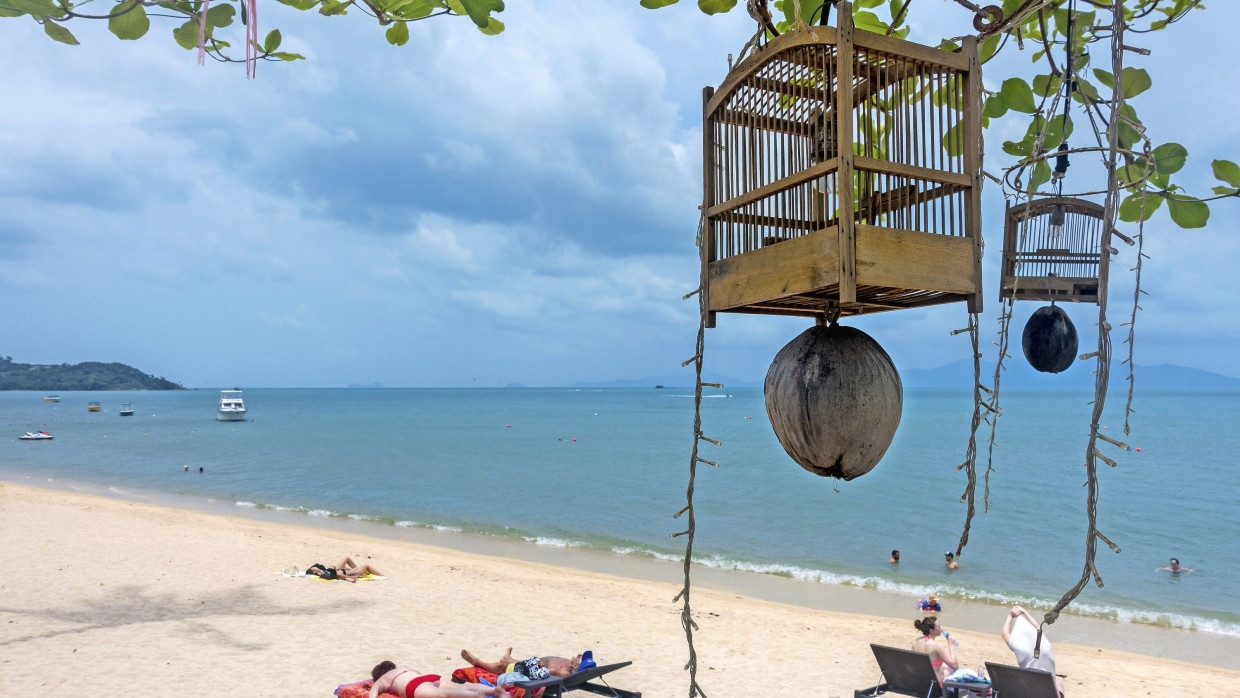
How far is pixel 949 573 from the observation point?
17453 millimetres

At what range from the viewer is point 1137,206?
2217mm

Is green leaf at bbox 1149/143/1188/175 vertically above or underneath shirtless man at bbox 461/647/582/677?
above

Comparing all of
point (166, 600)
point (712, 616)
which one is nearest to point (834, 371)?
point (712, 616)

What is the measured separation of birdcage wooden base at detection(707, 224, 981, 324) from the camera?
1353mm

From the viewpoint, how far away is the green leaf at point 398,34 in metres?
2.16

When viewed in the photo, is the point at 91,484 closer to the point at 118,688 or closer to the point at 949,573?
the point at 118,688

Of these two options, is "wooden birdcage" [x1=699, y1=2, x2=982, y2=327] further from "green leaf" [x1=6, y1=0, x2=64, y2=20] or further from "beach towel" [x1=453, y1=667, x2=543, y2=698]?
"beach towel" [x1=453, y1=667, x2=543, y2=698]

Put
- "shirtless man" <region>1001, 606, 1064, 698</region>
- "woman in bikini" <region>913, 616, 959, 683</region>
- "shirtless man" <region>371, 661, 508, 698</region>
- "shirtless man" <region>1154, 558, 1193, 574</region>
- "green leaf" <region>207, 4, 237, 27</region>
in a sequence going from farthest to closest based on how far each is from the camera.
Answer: "shirtless man" <region>1154, 558, 1193, 574</region> → "woman in bikini" <region>913, 616, 959, 683</region> → "shirtless man" <region>371, 661, 508, 698</region> → "shirtless man" <region>1001, 606, 1064, 698</region> → "green leaf" <region>207, 4, 237, 27</region>

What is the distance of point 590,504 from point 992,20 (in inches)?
1070

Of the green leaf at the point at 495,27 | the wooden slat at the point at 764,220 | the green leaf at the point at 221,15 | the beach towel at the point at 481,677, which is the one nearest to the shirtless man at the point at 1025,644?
the beach towel at the point at 481,677

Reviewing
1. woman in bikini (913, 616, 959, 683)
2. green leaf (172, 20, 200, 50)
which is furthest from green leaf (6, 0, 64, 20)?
woman in bikini (913, 616, 959, 683)

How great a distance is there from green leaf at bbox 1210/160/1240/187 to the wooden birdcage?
87 cm

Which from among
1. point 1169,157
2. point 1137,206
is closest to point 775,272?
point 1169,157

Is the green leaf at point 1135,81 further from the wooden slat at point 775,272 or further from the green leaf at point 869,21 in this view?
the wooden slat at point 775,272
